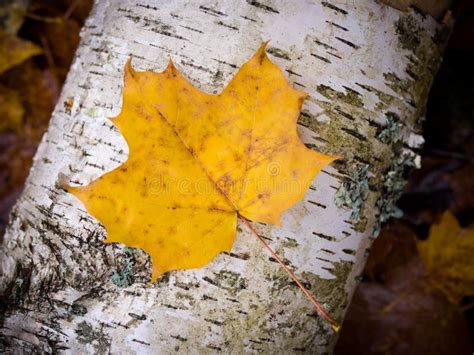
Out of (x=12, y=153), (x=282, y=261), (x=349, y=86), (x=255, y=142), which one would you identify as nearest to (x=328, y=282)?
(x=282, y=261)

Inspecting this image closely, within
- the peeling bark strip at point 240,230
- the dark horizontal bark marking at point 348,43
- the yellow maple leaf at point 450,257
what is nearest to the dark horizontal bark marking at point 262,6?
the peeling bark strip at point 240,230

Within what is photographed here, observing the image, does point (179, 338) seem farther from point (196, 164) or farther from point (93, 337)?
point (196, 164)

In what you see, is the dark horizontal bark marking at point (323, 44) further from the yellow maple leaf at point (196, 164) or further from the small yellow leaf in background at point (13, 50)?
the small yellow leaf in background at point (13, 50)

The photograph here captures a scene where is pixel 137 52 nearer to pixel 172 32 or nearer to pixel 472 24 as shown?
pixel 172 32

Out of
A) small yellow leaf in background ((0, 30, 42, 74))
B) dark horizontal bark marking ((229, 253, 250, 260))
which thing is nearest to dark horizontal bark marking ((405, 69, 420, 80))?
dark horizontal bark marking ((229, 253, 250, 260))

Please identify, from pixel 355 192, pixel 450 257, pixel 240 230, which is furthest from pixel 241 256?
pixel 450 257

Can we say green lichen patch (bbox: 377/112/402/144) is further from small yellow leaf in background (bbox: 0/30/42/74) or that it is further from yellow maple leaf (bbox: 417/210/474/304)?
small yellow leaf in background (bbox: 0/30/42/74)
